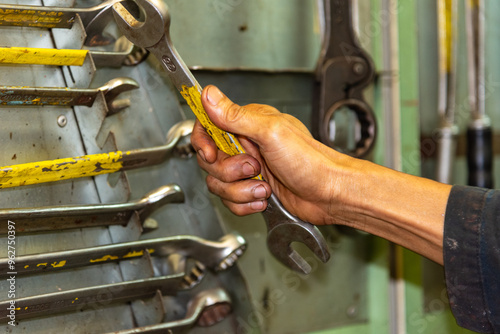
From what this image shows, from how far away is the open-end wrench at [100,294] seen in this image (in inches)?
28.0

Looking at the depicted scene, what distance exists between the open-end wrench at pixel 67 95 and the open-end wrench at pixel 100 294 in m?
0.23

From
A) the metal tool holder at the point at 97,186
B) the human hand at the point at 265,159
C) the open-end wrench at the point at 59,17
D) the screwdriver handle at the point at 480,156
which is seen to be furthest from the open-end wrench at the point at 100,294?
the screwdriver handle at the point at 480,156

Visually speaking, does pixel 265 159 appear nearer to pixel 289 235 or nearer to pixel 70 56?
pixel 289 235

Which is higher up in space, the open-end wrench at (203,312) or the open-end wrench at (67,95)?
the open-end wrench at (67,95)

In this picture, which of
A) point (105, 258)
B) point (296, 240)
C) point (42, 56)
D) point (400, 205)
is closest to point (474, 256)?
point (400, 205)

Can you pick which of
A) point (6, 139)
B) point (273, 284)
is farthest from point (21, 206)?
point (273, 284)

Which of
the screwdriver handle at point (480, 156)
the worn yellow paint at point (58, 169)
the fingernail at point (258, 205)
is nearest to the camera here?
the worn yellow paint at point (58, 169)

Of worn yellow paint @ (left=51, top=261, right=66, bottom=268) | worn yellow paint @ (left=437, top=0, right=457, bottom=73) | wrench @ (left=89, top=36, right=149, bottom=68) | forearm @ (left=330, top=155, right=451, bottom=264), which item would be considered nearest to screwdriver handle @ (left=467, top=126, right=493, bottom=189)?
worn yellow paint @ (left=437, top=0, right=457, bottom=73)

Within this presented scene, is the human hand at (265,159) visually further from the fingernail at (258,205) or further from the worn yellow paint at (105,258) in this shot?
the worn yellow paint at (105,258)

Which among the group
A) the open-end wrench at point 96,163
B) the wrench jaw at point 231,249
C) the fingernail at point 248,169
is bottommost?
the wrench jaw at point 231,249

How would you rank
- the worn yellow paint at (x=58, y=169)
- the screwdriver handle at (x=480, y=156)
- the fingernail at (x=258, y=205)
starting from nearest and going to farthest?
the worn yellow paint at (x=58, y=169)
the fingernail at (x=258, y=205)
the screwdriver handle at (x=480, y=156)

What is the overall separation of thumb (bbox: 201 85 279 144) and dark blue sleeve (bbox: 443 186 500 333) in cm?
25

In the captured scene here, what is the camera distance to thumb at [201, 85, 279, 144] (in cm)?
74

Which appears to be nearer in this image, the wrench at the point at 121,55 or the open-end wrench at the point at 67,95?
→ the open-end wrench at the point at 67,95
